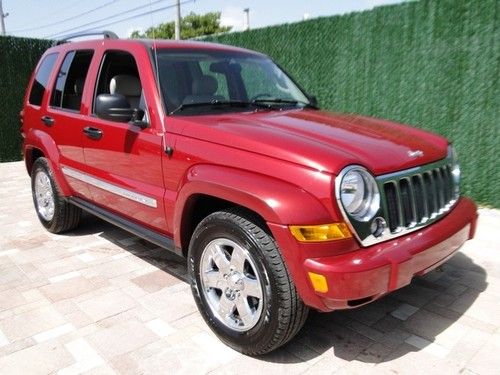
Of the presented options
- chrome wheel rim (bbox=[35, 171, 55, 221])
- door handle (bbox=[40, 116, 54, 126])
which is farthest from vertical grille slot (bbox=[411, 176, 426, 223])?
chrome wheel rim (bbox=[35, 171, 55, 221])

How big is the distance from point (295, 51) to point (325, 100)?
3.45 feet

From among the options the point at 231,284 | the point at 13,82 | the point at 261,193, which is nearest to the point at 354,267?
the point at 261,193

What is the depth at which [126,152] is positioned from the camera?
11.0 feet

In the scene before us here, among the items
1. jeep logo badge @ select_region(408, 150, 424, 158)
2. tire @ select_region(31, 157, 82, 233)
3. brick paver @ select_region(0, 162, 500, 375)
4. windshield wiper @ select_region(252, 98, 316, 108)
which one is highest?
windshield wiper @ select_region(252, 98, 316, 108)

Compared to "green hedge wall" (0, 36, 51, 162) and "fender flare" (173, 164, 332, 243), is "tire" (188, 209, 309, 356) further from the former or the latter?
"green hedge wall" (0, 36, 51, 162)

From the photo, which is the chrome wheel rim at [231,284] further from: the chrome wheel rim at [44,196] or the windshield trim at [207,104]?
the chrome wheel rim at [44,196]

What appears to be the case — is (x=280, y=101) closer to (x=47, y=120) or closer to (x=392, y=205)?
(x=392, y=205)

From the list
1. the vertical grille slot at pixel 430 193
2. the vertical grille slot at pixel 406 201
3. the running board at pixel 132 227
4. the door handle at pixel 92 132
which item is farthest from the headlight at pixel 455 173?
the door handle at pixel 92 132

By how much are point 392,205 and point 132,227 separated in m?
2.03

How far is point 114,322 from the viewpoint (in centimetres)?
306

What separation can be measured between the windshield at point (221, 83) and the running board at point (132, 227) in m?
0.90

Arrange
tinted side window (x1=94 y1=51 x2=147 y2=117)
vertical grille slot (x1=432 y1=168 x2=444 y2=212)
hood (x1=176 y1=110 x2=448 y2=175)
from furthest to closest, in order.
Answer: tinted side window (x1=94 y1=51 x2=147 y2=117) < vertical grille slot (x1=432 y1=168 x2=444 y2=212) < hood (x1=176 y1=110 x2=448 y2=175)

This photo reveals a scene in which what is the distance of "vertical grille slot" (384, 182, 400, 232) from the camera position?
2.39 m

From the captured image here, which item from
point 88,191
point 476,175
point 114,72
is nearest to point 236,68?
point 114,72
